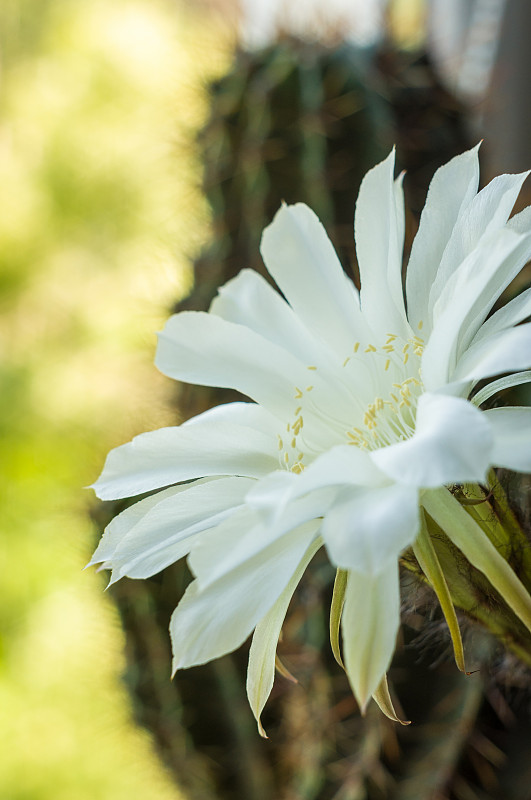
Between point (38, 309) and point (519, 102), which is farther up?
point (38, 309)

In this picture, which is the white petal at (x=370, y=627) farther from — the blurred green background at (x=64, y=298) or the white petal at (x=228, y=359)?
the blurred green background at (x=64, y=298)

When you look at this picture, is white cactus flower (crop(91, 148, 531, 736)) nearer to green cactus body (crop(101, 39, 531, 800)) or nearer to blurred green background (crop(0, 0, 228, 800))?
green cactus body (crop(101, 39, 531, 800))

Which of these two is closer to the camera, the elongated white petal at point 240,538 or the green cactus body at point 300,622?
the elongated white petal at point 240,538

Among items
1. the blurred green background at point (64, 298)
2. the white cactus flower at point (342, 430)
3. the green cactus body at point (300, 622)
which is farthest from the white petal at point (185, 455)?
the blurred green background at point (64, 298)

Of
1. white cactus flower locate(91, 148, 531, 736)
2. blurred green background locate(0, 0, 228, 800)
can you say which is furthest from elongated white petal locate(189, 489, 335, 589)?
blurred green background locate(0, 0, 228, 800)

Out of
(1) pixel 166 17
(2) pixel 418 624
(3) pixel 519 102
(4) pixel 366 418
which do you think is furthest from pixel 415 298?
(1) pixel 166 17

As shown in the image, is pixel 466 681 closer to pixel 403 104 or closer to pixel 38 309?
pixel 403 104

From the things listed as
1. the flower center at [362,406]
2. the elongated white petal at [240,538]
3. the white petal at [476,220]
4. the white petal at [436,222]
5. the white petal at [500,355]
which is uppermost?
the white petal at [436,222]
